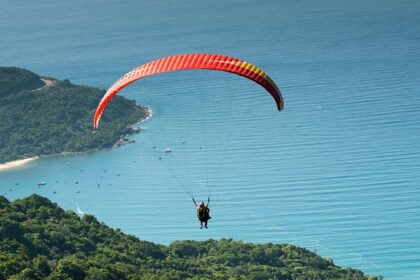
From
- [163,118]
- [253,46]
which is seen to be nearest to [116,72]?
[253,46]

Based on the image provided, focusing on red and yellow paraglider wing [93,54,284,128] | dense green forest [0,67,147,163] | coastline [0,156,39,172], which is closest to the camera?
red and yellow paraglider wing [93,54,284,128]

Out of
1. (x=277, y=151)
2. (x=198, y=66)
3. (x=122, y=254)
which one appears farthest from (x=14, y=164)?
(x=198, y=66)

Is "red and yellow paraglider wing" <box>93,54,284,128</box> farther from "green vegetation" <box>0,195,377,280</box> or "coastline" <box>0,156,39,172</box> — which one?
"coastline" <box>0,156,39,172</box>

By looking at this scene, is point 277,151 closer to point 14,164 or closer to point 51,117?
point 14,164

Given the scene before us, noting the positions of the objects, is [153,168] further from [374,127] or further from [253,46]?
[253,46]

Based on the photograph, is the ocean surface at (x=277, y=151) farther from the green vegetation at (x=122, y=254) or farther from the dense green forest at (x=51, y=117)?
the green vegetation at (x=122, y=254)

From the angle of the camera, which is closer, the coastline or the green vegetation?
the green vegetation

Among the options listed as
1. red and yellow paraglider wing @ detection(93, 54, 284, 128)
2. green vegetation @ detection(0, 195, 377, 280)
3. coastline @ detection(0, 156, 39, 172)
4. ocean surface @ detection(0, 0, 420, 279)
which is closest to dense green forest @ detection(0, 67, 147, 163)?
coastline @ detection(0, 156, 39, 172)
